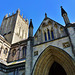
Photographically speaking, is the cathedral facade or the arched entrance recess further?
the cathedral facade

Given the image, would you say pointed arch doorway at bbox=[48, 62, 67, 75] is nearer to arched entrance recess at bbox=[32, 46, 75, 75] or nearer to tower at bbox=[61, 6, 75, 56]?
arched entrance recess at bbox=[32, 46, 75, 75]

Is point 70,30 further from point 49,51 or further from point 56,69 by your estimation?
point 56,69

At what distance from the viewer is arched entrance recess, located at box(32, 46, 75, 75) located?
10.0m

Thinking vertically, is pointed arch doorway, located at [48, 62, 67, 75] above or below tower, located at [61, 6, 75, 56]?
below

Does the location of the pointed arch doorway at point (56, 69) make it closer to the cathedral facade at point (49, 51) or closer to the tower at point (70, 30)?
the cathedral facade at point (49, 51)

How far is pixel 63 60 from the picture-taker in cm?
1048

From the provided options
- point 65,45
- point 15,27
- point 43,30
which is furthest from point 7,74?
point 15,27

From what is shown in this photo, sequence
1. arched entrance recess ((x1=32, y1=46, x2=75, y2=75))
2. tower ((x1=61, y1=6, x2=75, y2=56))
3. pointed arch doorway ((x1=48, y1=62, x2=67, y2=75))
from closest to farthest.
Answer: arched entrance recess ((x1=32, y1=46, x2=75, y2=75)) < tower ((x1=61, y1=6, x2=75, y2=56)) < pointed arch doorway ((x1=48, y1=62, x2=67, y2=75))

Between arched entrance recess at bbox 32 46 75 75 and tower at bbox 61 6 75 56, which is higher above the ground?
tower at bbox 61 6 75 56

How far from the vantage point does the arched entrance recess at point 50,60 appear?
32.9 feet

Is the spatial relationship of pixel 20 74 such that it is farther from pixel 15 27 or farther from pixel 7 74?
pixel 15 27

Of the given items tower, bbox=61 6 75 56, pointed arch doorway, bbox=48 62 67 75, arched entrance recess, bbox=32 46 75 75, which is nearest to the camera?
arched entrance recess, bbox=32 46 75 75

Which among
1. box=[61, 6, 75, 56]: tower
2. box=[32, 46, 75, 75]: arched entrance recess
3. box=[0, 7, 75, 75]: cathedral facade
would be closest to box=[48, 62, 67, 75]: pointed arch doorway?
box=[0, 7, 75, 75]: cathedral facade

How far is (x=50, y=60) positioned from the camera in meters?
11.8
